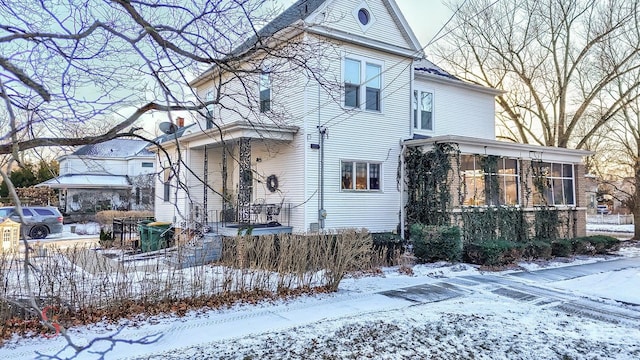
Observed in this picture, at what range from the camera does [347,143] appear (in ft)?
43.5

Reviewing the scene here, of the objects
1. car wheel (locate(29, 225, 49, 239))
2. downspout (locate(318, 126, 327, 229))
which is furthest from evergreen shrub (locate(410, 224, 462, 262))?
car wheel (locate(29, 225, 49, 239))

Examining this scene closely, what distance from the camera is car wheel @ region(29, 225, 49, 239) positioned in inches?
783

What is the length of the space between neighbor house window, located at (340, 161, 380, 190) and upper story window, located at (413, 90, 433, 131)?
112 inches

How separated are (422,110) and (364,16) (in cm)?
404

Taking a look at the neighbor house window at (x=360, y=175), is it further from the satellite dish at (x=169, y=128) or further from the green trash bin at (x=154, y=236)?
the satellite dish at (x=169, y=128)

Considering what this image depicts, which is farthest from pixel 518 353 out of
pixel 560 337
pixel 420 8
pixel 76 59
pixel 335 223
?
pixel 420 8

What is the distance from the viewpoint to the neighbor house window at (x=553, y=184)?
49.9 feet

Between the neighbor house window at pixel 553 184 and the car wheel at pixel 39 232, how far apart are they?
20.7 meters

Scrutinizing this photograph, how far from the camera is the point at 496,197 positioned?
46.2ft

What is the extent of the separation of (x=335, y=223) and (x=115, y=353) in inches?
333

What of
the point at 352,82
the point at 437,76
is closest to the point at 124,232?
the point at 352,82

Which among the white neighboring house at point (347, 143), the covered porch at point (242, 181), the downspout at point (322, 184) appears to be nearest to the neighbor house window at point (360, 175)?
the white neighboring house at point (347, 143)

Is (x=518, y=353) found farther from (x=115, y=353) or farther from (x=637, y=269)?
(x=637, y=269)

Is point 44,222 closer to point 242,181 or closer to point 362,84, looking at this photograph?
point 242,181
